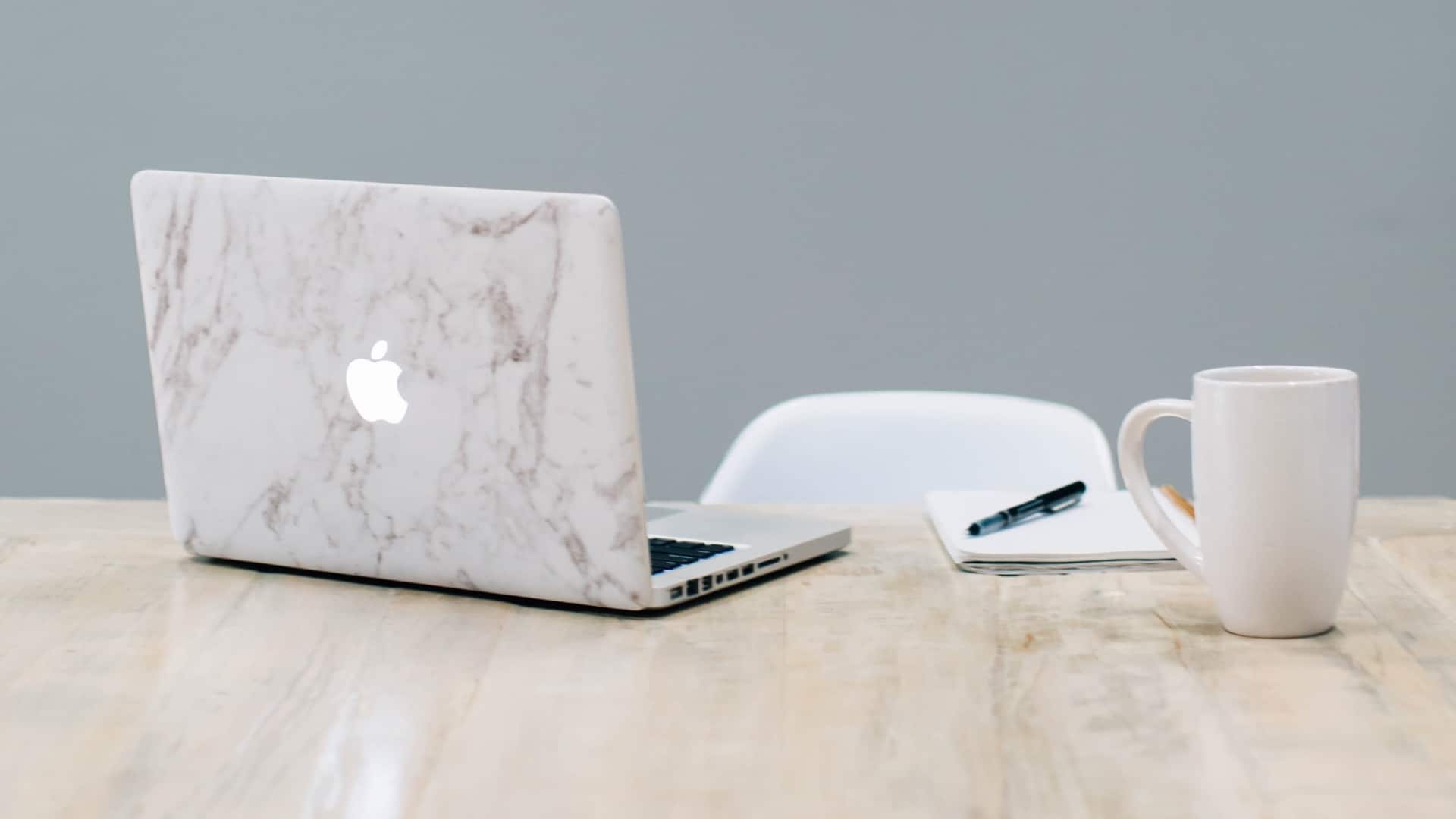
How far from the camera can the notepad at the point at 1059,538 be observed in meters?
1.08

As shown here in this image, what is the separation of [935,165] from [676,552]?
1903 millimetres

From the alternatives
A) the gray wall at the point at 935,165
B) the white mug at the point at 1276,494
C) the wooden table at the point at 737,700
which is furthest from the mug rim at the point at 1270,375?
the gray wall at the point at 935,165

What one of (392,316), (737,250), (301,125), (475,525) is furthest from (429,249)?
(301,125)

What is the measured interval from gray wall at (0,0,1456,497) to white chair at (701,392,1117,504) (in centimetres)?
119

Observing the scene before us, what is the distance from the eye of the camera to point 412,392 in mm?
996

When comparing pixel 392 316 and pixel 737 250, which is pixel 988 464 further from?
pixel 737 250

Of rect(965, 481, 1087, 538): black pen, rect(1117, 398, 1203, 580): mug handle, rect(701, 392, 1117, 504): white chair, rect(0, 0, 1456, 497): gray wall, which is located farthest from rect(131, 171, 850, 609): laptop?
rect(0, 0, 1456, 497): gray wall

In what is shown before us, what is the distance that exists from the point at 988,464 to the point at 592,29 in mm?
1526

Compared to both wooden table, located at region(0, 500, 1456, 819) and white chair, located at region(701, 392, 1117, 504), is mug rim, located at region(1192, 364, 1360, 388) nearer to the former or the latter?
wooden table, located at region(0, 500, 1456, 819)

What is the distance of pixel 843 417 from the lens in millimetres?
1720

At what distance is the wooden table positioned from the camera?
68 centimetres

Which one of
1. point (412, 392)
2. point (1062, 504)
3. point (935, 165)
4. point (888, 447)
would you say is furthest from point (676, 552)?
point (935, 165)

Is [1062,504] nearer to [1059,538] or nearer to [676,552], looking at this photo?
[1059,538]

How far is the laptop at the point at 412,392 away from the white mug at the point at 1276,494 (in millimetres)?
312
